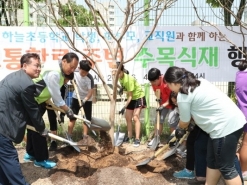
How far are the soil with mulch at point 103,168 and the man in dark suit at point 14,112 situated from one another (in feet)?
2.39

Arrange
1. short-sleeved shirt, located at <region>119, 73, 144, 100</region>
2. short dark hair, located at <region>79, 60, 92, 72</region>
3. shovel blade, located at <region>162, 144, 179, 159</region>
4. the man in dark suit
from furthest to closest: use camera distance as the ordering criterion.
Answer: short-sleeved shirt, located at <region>119, 73, 144, 100</region> < short dark hair, located at <region>79, 60, 92, 72</region> < shovel blade, located at <region>162, 144, 179, 159</region> < the man in dark suit

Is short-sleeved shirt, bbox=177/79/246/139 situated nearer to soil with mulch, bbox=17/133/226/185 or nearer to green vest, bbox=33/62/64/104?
soil with mulch, bbox=17/133/226/185

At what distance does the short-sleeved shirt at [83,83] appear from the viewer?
4.67 metres

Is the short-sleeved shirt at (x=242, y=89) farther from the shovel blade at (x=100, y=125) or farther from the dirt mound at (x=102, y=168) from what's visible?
the shovel blade at (x=100, y=125)

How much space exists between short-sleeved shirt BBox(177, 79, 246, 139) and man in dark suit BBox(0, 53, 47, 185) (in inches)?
54.8

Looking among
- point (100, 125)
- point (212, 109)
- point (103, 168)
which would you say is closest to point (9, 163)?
point (103, 168)

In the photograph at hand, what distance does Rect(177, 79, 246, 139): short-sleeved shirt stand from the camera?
278cm

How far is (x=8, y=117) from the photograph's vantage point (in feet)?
9.62

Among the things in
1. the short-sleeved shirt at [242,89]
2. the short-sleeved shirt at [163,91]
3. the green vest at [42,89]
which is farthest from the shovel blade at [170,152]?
the green vest at [42,89]

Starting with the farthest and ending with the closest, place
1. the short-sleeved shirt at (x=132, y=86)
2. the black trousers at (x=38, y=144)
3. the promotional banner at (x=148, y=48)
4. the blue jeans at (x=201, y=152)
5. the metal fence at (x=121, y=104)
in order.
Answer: the metal fence at (x=121, y=104) → the promotional banner at (x=148, y=48) → the short-sleeved shirt at (x=132, y=86) → the black trousers at (x=38, y=144) → the blue jeans at (x=201, y=152)

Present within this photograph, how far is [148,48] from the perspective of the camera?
16.3ft

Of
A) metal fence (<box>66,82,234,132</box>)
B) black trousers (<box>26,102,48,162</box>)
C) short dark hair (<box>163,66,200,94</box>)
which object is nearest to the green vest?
black trousers (<box>26,102,48,162</box>)

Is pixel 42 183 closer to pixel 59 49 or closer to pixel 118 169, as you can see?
pixel 118 169

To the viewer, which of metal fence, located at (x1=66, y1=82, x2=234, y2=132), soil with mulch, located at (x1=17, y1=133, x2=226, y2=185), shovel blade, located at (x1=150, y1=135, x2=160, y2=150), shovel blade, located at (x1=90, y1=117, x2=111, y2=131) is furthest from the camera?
metal fence, located at (x1=66, y1=82, x2=234, y2=132)
